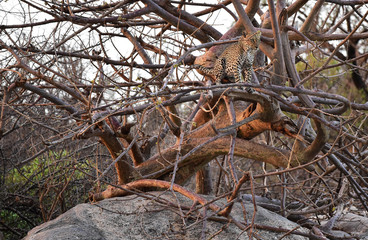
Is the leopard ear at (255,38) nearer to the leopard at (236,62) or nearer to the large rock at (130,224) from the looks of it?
the leopard at (236,62)

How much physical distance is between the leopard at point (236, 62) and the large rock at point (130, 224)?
4.26 ft

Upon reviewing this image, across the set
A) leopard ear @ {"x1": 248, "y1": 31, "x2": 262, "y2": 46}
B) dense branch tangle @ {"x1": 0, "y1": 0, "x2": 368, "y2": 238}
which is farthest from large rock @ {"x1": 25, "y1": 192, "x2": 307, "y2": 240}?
leopard ear @ {"x1": 248, "y1": 31, "x2": 262, "y2": 46}

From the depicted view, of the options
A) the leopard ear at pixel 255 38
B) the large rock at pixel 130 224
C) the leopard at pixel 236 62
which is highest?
the leopard ear at pixel 255 38

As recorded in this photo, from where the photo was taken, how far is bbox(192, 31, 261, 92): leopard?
379cm

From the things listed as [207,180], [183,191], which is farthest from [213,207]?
[207,180]

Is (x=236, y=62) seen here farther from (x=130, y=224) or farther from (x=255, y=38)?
(x=130, y=224)

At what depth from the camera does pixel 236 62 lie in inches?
149

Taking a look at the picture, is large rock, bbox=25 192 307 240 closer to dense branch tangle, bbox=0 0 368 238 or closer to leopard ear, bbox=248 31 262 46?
dense branch tangle, bbox=0 0 368 238

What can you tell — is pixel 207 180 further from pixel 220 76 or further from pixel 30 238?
pixel 30 238

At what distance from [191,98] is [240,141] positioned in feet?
2.59

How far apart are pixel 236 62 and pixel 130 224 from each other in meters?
1.78

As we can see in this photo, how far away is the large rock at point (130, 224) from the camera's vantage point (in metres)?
3.52

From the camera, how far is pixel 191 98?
159 inches

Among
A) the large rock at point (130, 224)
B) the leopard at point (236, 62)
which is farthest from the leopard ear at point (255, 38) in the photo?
the large rock at point (130, 224)
